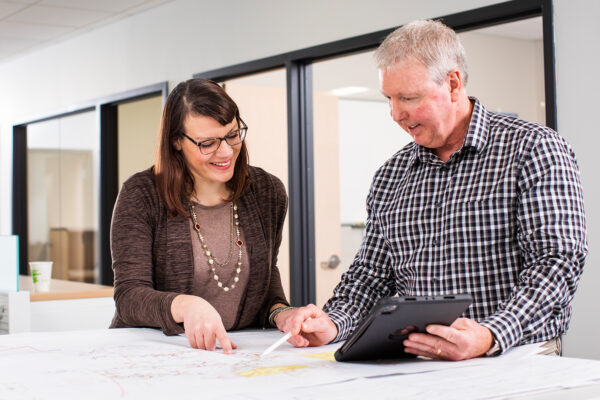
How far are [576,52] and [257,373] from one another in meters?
2.17

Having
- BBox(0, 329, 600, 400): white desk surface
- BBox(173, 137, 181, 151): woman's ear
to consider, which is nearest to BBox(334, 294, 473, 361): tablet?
A: BBox(0, 329, 600, 400): white desk surface

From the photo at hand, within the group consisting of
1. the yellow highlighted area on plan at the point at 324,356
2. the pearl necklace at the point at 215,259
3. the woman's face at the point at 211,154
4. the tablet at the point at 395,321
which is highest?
the woman's face at the point at 211,154

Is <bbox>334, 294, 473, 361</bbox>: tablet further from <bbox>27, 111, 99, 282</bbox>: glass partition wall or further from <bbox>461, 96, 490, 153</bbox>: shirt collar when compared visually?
<bbox>27, 111, 99, 282</bbox>: glass partition wall

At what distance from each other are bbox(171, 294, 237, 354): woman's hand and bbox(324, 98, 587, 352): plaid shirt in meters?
0.26

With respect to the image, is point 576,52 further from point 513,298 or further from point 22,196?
point 22,196

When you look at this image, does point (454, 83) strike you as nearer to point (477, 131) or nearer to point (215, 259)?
point (477, 131)

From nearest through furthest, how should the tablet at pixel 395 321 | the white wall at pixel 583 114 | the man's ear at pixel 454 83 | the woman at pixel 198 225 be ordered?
the tablet at pixel 395 321 < the man's ear at pixel 454 83 < the woman at pixel 198 225 < the white wall at pixel 583 114

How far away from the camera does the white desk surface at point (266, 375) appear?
1.07 m

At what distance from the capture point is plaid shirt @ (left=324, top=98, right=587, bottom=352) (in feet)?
4.58

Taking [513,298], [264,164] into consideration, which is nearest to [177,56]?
[264,164]

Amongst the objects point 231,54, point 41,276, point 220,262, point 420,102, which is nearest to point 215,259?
point 220,262

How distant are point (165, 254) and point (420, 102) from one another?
26.9 inches

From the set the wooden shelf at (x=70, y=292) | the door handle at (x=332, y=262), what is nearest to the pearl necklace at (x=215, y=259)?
the wooden shelf at (x=70, y=292)

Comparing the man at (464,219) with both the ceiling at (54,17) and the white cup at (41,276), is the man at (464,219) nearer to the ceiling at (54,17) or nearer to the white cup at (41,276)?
the white cup at (41,276)
